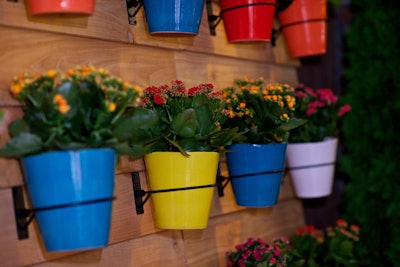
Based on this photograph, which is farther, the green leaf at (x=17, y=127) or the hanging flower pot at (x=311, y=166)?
the hanging flower pot at (x=311, y=166)

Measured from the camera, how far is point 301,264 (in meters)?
1.94

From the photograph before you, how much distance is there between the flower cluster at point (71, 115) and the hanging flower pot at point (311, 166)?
854 mm

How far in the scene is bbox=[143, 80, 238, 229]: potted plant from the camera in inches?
59.2

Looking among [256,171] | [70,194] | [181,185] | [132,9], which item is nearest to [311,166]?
[256,171]

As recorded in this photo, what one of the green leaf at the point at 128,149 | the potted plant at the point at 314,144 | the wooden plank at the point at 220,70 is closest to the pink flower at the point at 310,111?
the potted plant at the point at 314,144

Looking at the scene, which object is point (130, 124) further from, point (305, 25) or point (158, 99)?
point (305, 25)

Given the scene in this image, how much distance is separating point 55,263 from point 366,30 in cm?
149

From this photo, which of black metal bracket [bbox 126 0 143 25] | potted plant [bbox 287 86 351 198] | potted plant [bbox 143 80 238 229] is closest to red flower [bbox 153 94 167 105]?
potted plant [bbox 143 80 238 229]

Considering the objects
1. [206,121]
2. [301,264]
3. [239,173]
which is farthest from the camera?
[301,264]

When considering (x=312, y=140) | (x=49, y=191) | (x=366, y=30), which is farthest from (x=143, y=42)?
(x=366, y=30)

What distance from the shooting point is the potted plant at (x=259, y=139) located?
1747 millimetres

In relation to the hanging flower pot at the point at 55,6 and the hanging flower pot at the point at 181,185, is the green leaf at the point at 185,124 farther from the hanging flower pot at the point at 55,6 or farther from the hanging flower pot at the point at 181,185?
the hanging flower pot at the point at 55,6

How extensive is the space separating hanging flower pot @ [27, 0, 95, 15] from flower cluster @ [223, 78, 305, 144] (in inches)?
21.4

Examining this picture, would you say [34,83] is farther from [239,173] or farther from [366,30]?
[366,30]
